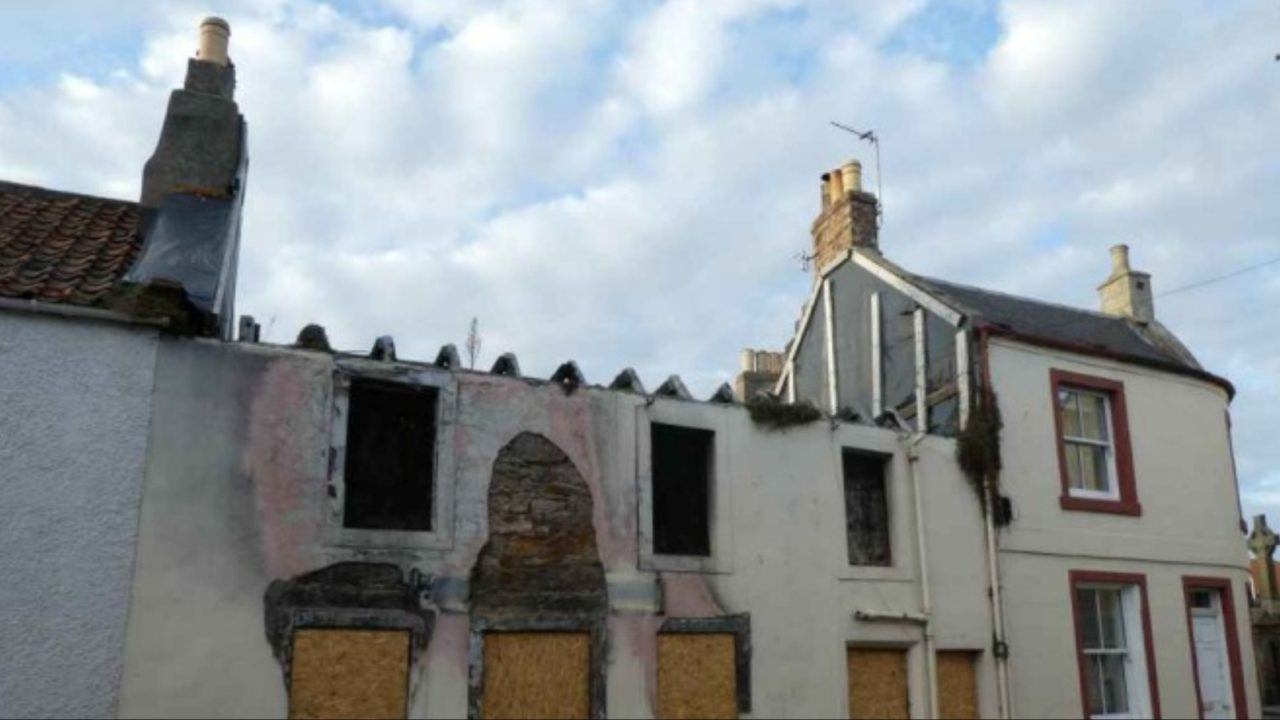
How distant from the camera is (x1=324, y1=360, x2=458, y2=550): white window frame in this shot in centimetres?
1045

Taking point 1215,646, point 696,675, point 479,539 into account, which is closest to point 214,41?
point 479,539

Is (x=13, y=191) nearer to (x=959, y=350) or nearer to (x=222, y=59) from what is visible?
(x=222, y=59)

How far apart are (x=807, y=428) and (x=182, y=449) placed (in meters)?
6.96

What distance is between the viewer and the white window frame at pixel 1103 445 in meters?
15.3

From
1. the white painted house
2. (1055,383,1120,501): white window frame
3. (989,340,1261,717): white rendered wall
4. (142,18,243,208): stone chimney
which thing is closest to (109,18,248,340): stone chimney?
(142,18,243,208): stone chimney

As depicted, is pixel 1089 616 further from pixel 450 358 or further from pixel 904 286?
pixel 450 358

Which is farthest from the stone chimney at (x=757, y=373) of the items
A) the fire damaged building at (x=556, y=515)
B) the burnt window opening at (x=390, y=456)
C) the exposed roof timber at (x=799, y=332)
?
the burnt window opening at (x=390, y=456)

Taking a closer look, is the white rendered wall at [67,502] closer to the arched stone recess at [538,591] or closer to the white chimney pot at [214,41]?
the arched stone recess at [538,591]

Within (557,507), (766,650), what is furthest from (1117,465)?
(557,507)

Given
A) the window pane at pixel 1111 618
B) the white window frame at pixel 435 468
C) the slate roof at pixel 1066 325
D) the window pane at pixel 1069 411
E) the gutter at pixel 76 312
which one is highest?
the slate roof at pixel 1066 325

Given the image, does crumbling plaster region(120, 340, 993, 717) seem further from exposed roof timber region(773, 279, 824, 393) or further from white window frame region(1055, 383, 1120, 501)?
exposed roof timber region(773, 279, 824, 393)

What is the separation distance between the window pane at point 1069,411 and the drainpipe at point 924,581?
2.87 m

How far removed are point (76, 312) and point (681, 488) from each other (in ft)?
21.2

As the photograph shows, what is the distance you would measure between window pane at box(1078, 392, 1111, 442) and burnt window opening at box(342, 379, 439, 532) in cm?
955
